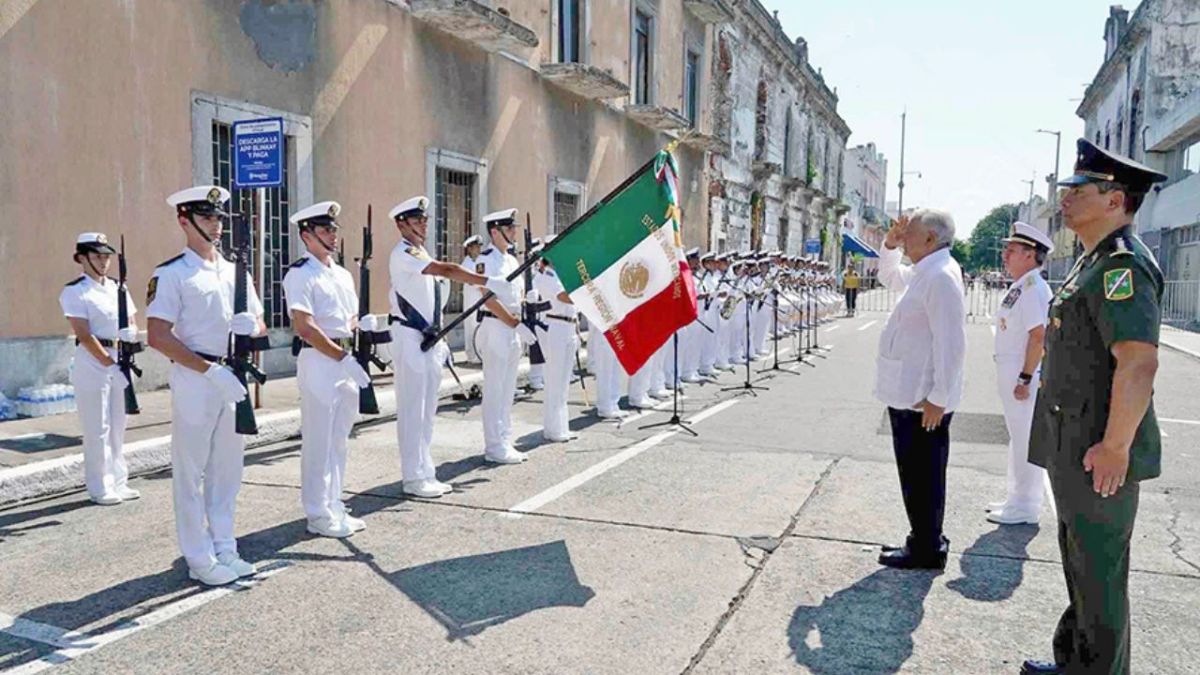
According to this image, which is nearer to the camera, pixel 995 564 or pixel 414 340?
pixel 995 564

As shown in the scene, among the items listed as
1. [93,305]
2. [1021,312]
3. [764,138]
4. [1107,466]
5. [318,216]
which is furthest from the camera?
[764,138]

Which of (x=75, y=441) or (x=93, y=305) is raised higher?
(x=93, y=305)

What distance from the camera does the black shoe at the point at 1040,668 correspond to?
3.56 m

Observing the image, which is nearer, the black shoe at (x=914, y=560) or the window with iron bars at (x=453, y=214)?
the black shoe at (x=914, y=560)

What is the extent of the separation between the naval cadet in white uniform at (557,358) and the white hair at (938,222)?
4038 millimetres

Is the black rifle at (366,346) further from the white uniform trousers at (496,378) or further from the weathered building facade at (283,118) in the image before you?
the weathered building facade at (283,118)

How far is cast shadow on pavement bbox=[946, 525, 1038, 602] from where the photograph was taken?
4586mm

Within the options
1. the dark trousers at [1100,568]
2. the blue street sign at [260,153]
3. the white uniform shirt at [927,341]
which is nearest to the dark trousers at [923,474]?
the white uniform shirt at [927,341]

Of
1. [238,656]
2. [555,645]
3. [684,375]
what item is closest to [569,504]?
[555,645]

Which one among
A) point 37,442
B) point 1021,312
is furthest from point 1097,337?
point 37,442

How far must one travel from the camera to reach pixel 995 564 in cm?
500

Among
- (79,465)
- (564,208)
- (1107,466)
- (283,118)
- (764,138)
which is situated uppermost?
(764,138)

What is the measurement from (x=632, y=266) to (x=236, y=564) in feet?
10.5

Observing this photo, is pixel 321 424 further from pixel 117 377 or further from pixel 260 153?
pixel 260 153
